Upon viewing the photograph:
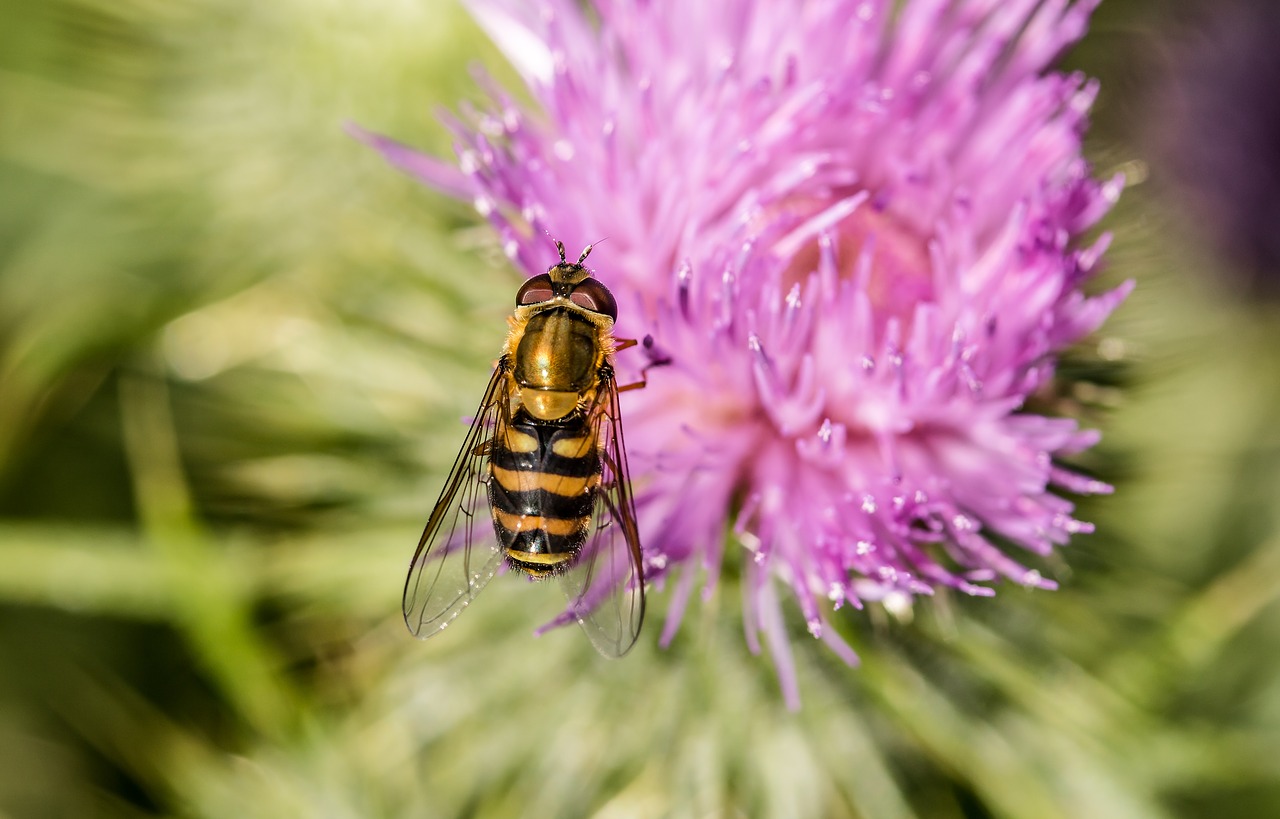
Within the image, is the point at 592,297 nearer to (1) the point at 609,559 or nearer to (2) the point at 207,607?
(1) the point at 609,559

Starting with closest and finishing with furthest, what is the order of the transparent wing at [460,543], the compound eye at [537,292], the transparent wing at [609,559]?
the transparent wing at [609,559]
the transparent wing at [460,543]
the compound eye at [537,292]

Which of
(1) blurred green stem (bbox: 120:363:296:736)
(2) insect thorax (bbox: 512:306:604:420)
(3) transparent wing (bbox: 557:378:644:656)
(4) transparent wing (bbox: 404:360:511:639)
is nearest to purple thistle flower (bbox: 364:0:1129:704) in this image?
(3) transparent wing (bbox: 557:378:644:656)

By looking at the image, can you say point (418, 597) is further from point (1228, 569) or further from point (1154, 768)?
point (1228, 569)

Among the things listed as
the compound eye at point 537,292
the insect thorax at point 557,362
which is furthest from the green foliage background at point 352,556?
the insect thorax at point 557,362

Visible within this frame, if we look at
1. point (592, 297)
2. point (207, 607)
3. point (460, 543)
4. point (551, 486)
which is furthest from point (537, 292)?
point (207, 607)

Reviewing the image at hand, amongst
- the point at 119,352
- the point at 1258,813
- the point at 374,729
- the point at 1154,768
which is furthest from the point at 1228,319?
the point at 119,352

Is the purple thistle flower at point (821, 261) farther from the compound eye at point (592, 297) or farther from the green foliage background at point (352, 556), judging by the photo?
the green foliage background at point (352, 556)
